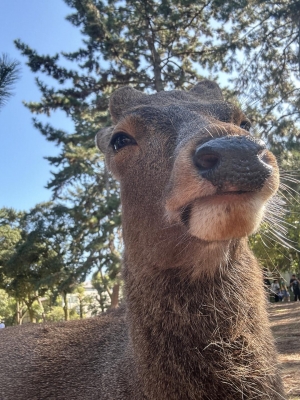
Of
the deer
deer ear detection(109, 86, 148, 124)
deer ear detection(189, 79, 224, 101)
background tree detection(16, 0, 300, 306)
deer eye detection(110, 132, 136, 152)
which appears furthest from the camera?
background tree detection(16, 0, 300, 306)

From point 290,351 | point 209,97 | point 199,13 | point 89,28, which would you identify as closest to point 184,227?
point 209,97

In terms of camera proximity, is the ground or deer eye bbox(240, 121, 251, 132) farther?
the ground

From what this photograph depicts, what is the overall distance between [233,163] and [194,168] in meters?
0.25

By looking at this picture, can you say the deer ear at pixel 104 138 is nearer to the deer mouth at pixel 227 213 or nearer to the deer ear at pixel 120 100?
the deer ear at pixel 120 100

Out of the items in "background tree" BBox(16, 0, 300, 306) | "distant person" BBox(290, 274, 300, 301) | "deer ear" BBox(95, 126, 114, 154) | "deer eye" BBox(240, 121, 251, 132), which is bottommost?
"distant person" BBox(290, 274, 300, 301)

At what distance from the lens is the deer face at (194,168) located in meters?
2.19

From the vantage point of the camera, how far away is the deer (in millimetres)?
2268

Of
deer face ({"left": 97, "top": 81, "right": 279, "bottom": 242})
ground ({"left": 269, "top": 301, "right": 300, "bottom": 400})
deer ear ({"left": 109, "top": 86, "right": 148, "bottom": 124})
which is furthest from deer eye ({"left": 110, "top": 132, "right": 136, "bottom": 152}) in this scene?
ground ({"left": 269, "top": 301, "right": 300, "bottom": 400})

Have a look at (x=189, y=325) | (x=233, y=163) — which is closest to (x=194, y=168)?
(x=233, y=163)

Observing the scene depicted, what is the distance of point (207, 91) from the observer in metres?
4.61

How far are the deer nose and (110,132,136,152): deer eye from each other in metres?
1.39

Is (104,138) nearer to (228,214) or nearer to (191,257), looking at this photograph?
(191,257)

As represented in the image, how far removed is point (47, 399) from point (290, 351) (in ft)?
24.3

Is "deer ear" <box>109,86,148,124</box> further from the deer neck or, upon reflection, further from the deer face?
the deer neck
